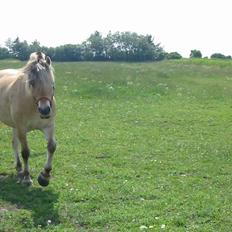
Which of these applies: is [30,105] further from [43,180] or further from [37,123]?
[43,180]

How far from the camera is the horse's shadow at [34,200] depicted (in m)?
8.72

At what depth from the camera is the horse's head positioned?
938 centimetres

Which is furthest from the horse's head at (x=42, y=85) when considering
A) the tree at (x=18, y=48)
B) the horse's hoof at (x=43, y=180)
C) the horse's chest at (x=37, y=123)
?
the tree at (x=18, y=48)

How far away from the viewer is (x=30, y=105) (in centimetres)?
1052

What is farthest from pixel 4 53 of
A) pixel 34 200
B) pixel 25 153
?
pixel 34 200

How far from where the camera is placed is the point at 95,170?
1241cm

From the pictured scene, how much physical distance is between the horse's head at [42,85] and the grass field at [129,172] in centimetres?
184

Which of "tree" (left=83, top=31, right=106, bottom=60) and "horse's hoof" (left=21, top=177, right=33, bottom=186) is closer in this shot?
"horse's hoof" (left=21, top=177, right=33, bottom=186)

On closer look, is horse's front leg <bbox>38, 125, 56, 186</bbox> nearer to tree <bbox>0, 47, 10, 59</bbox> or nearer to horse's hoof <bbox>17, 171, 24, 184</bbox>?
horse's hoof <bbox>17, 171, 24, 184</bbox>

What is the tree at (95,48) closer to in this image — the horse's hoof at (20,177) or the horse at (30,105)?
the horse at (30,105)

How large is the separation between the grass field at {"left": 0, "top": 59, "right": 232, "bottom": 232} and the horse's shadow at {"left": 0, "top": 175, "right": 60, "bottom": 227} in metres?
0.02

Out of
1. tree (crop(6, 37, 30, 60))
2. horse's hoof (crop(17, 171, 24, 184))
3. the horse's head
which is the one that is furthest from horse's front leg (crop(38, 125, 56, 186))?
tree (crop(6, 37, 30, 60))

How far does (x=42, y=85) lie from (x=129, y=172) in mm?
3770

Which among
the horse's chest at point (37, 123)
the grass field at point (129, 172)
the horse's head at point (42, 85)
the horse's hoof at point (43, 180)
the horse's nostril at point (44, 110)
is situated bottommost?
the grass field at point (129, 172)
